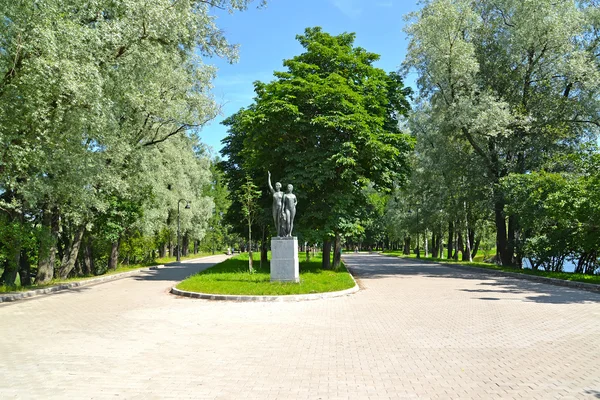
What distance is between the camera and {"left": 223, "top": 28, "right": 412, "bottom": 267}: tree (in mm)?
21188

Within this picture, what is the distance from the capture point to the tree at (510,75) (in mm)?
23594

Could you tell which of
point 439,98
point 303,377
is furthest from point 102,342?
point 439,98

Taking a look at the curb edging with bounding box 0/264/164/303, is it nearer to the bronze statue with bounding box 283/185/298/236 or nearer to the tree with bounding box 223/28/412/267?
the bronze statue with bounding box 283/185/298/236

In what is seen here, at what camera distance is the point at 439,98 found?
27703mm

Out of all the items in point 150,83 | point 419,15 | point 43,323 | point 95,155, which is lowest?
point 43,323

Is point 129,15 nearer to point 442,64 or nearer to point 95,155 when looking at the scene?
point 95,155

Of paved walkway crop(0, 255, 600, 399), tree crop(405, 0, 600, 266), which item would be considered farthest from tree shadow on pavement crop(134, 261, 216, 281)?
tree crop(405, 0, 600, 266)

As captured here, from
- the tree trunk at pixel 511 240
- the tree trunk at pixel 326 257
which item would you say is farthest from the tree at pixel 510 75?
the tree trunk at pixel 326 257

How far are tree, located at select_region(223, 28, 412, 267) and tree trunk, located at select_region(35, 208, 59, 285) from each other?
9.65 meters

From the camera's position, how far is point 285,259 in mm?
15883

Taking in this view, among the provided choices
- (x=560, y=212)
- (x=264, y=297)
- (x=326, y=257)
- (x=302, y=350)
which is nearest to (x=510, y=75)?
(x=560, y=212)

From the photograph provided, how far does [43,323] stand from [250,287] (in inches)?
Answer: 251

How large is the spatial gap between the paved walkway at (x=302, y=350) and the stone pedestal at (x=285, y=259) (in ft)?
11.4

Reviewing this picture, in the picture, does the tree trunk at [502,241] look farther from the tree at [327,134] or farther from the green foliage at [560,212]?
the tree at [327,134]
